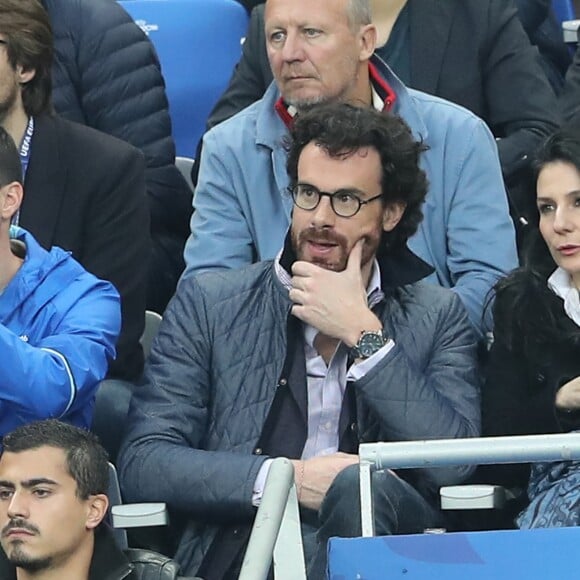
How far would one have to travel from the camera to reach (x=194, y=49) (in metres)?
6.64

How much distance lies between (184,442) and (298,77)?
1218 millimetres

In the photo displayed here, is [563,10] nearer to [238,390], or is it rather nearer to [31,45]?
[31,45]

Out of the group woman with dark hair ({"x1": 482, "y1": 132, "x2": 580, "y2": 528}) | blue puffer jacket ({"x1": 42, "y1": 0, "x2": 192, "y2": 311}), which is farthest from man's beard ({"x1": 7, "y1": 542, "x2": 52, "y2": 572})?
blue puffer jacket ({"x1": 42, "y1": 0, "x2": 192, "y2": 311})

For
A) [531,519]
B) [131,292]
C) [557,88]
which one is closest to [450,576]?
[531,519]

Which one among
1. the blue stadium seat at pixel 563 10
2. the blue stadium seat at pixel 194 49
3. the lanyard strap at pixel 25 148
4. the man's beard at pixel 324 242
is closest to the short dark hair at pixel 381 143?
the man's beard at pixel 324 242

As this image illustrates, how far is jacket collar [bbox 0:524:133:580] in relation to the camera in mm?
4086

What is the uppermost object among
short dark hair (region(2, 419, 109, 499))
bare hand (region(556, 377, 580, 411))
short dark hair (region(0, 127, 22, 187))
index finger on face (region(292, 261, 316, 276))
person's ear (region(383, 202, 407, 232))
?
short dark hair (region(0, 127, 22, 187))

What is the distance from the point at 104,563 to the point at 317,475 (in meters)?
0.53

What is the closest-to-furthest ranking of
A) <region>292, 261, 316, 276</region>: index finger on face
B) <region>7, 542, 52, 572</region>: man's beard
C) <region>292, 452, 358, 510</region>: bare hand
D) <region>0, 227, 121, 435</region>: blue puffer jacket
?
<region>7, 542, 52, 572</region>: man's beard → <region>292, 452, 358, 510</region>: bare hand → <region>0, 227, 121, 435</region>: blue puffer jacket → <region>292, 261, 316, 276</region>: index finger on face

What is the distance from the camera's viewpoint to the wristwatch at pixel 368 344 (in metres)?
4.36

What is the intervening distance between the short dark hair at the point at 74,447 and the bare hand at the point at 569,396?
1.09m

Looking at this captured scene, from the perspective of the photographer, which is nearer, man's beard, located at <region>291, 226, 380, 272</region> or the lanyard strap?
man's beard, located at <region>291, 226, 380, 272</region>

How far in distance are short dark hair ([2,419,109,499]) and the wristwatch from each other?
0.65 metres

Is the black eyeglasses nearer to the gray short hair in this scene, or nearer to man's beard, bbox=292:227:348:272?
man's beard, bbox=292:227:348:272
